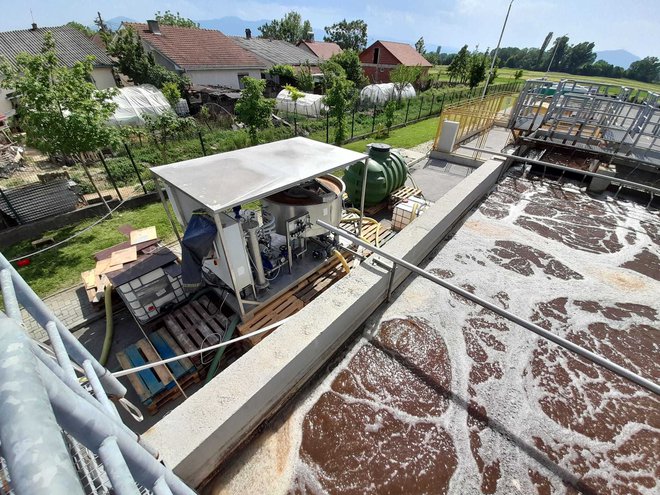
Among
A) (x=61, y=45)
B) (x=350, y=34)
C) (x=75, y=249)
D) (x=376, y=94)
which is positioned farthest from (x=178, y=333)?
(x=350, y=34)

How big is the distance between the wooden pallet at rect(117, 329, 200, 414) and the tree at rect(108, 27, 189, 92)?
2704 cm

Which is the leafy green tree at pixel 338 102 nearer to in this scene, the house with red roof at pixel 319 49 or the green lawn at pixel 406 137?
the green lawn at pixel 406 137

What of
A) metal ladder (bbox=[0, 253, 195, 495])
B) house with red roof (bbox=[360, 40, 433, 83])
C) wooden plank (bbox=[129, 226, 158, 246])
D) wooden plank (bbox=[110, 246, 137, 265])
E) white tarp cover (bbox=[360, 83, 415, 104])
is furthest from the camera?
house with red roof (bbox=[360, 40, 433, 83])

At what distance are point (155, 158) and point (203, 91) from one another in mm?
14671

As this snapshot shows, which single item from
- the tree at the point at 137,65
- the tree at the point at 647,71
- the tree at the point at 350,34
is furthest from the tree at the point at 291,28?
the tree at the point at 647,71

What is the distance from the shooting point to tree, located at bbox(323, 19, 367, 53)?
224ft

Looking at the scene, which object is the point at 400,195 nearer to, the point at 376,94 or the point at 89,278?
the point at 89,278

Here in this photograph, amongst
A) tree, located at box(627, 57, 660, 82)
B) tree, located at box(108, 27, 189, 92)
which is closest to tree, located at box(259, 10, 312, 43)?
tree, located at box(108, 27, 189, 92)

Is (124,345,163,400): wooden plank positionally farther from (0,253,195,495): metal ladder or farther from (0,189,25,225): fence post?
(0,189,25,225): fence post

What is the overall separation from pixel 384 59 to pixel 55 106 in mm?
47582

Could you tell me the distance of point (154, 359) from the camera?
5676 millimetres

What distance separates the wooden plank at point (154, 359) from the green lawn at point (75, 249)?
388 centimetres

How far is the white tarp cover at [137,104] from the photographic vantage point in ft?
67.5

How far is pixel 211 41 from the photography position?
108ft
